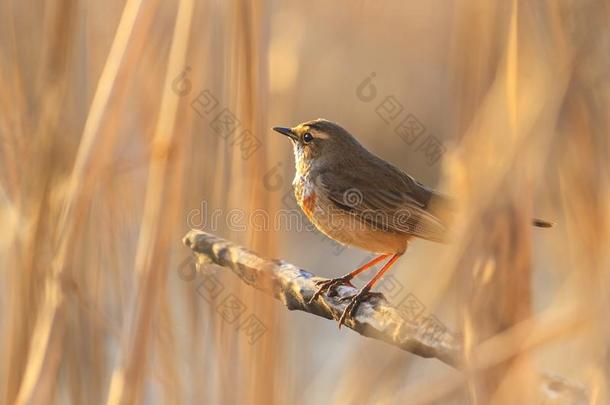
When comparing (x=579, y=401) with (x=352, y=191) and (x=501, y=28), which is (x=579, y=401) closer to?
(x=501, y=28)

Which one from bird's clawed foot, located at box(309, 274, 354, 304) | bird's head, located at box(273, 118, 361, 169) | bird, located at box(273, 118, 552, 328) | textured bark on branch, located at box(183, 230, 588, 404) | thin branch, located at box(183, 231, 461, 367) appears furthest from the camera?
bird's head, located at box(273, 118, 361, 169)

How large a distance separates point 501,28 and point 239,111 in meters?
0.85

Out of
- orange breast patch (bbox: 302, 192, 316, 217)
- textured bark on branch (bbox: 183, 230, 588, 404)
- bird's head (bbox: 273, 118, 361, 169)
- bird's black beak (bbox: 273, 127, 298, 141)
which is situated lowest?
textured bark on branch (bbox: 183, 230, 588, 404)

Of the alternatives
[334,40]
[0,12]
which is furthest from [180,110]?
[334,40]

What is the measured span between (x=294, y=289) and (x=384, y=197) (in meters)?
0.72

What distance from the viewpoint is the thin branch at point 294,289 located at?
2.37 m

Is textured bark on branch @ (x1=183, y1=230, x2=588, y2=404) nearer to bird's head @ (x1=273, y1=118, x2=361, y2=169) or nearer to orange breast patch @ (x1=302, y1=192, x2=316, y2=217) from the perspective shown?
orange breast patch @ (x1=302, y1=192, x2=316, y2=217)

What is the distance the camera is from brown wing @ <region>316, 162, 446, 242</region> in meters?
3.15

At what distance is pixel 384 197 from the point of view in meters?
3.27

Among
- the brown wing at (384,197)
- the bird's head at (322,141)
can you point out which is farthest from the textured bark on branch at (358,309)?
the bird's head at (322,141)

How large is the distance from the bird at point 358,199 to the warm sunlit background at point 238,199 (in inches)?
6.2

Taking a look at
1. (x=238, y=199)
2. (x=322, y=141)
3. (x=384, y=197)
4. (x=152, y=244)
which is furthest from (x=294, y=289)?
(x=322, y=141)

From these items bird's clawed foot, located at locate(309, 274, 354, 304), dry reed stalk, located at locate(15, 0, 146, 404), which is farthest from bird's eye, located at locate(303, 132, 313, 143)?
dry reed stalk, located at locate(15, 0, 146, 404)

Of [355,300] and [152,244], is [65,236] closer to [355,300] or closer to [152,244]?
[152,244]
